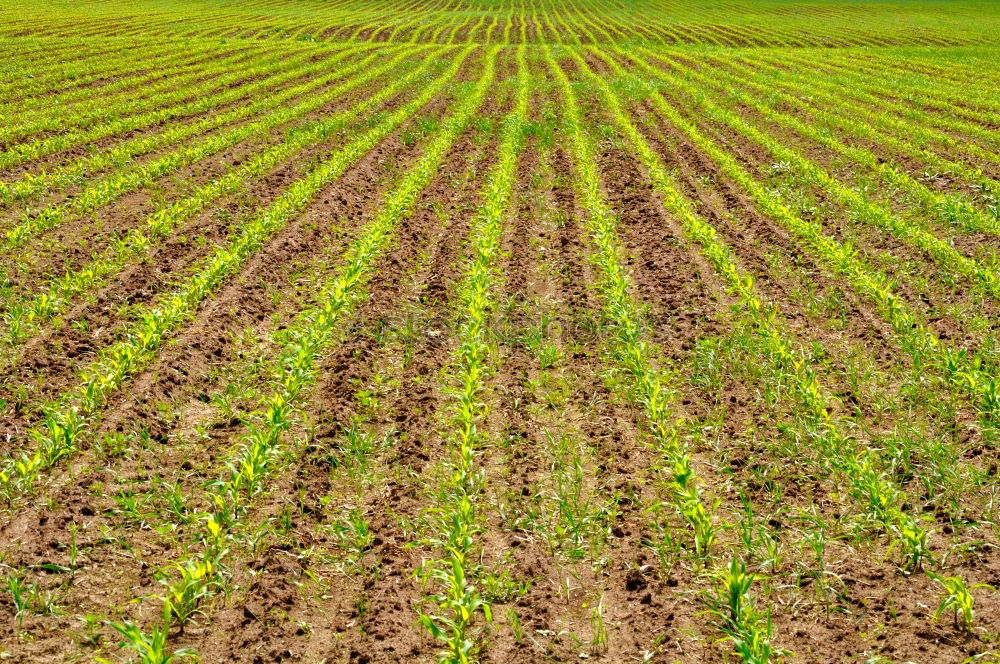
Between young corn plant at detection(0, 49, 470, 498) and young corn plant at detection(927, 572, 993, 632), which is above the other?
young corn plant at detection(0, 49, 470, 498)

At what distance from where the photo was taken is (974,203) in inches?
456

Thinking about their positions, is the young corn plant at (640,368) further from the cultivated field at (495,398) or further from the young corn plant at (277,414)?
the young corn plant at (277,414)

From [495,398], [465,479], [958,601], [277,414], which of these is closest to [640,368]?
[495,398]

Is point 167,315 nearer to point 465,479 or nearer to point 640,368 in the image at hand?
point 465,479

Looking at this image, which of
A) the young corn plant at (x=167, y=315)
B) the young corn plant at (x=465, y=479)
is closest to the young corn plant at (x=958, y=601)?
the young corn plant at (x=465, y=479)

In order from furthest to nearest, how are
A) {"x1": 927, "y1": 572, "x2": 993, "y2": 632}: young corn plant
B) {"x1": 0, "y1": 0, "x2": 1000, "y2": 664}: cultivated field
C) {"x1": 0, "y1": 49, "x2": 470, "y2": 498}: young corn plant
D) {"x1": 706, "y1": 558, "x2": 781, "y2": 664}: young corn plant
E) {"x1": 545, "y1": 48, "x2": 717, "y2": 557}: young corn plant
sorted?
{"x1": 0, "y1": 49, "x2": 470, "y2": 498}: young corn plant < {"x1": 545, "y1": 48, "x2": 717, "y2": 557}: young corn plant < {"x1": 0, "y1": 0, "x2": 1000, "y2": 664}: cultivated field < {"x1": 927, "y1": 572, "x2": 993, "y2": 632}: young corn plant < {"x1": 706, "y1": 558, "x2": 781, "y2": 664}: young corn plant

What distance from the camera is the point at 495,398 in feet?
20.4

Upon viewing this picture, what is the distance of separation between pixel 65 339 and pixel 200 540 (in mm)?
3767

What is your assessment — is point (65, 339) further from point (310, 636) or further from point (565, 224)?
point (565, 224)

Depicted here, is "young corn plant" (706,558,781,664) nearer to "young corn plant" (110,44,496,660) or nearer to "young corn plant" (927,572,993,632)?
"young corn plant" (927,572,993,632)

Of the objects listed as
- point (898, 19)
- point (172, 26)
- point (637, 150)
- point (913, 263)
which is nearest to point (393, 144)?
point (637, 150)

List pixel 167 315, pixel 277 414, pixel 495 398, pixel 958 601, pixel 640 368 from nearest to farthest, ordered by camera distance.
Result: 1. pixel 958 601
2. pixel 277 414
3. pixel 495 398
4. pixel 640 368
5. pixel 167 315

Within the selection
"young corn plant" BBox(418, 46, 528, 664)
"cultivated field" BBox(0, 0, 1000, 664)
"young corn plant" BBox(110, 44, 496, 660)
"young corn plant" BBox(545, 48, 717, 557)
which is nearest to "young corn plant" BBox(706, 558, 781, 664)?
"cultivated field" BBox(0, 0, 1000, 664)

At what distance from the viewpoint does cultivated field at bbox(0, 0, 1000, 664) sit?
13.0 ft
